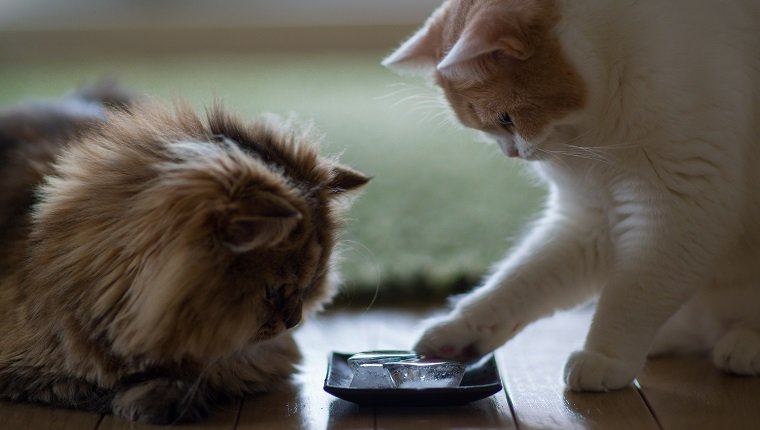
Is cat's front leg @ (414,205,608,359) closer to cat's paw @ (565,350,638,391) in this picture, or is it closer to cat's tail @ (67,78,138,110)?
cat's paw @ (565,350,638,391)

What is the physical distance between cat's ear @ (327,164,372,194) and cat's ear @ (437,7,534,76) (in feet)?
0.82

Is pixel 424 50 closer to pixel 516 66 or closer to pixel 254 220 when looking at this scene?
pixel 516 66

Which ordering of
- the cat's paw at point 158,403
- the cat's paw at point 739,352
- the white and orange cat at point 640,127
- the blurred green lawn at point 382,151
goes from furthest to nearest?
1. the blurred green lawn at point 382,151
2. the cat's paw at point 739,352
3. the white and orange cat at point 640,127
4. the cat's paw at point 158,403

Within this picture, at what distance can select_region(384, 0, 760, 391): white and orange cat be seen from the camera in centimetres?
167

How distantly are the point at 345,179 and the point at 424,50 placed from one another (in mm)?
368

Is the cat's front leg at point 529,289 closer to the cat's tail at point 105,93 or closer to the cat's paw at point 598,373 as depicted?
the cat's paw at point 598,373

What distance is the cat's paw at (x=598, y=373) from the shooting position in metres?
1.68

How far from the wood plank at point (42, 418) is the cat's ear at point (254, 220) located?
0.42 m

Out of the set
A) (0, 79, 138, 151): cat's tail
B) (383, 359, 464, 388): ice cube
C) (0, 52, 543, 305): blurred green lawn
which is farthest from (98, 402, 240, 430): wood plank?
(0, 79, 138, 151): cat's tail

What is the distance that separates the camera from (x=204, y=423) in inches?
63.1

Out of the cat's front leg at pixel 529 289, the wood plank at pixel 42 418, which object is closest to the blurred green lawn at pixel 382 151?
the cat's front leg at pixel 529 289

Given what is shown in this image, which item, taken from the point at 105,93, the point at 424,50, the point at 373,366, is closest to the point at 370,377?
the point at 373,366

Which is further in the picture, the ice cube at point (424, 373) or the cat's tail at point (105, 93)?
the cat's tail at point (105, 93)

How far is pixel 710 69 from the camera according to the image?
5.47ft
